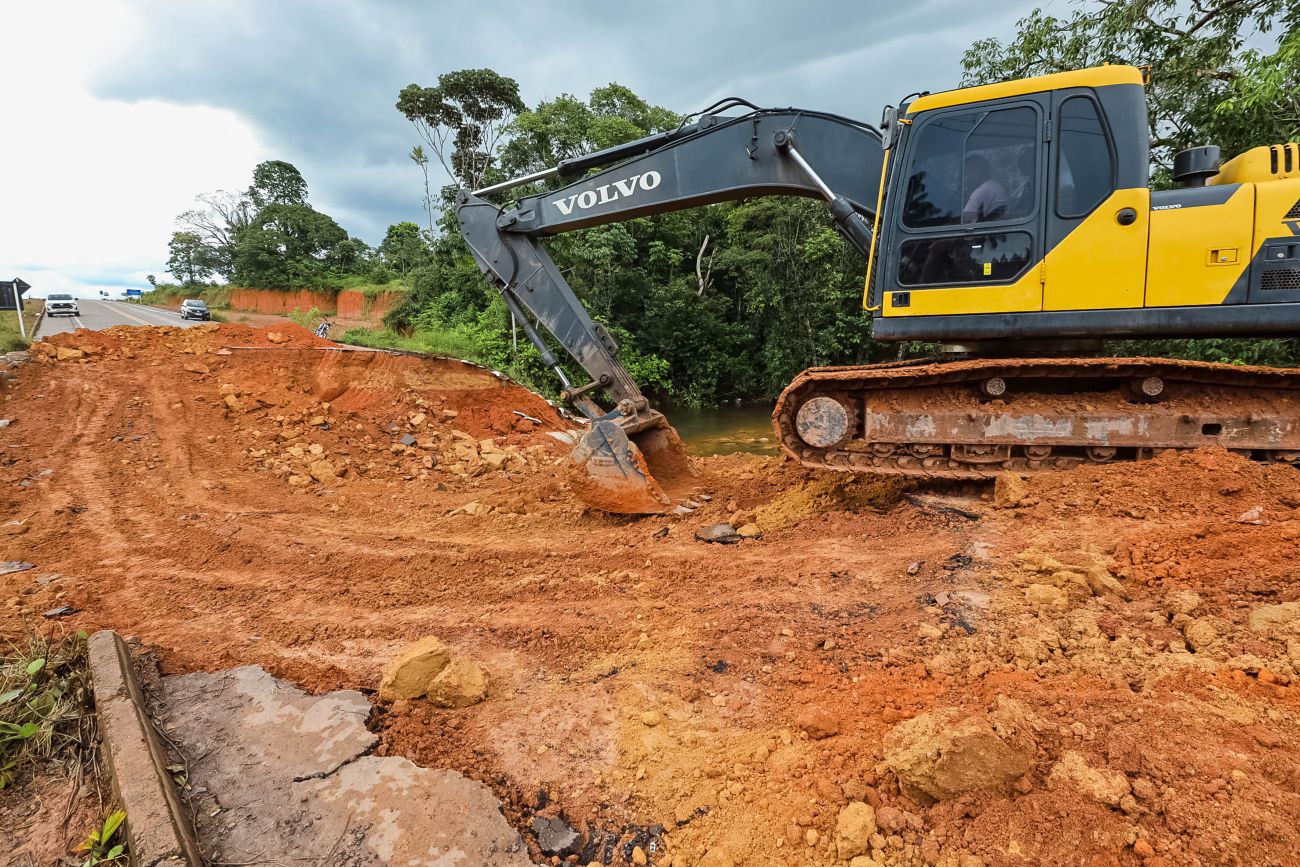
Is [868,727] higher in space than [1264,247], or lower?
lower

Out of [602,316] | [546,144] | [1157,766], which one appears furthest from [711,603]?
[546,144]

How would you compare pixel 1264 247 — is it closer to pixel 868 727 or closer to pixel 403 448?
pixel 868 727

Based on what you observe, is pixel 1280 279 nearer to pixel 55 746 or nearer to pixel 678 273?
pixel 55 746

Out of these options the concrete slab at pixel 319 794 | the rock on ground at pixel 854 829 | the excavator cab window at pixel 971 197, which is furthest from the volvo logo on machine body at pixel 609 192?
the rock on ground at pixel 854 829

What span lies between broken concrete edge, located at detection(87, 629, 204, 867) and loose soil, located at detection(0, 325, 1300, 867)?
43 centimetres

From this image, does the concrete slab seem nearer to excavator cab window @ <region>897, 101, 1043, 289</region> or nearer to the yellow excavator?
the yellow excavator

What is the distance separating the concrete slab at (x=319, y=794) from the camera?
6.37ft

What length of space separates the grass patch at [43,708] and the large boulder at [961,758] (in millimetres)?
3046

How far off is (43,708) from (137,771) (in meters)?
0.82

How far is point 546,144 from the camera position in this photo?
1742cm

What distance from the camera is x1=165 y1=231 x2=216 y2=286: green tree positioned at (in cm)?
5344

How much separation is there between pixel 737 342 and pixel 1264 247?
1510cm

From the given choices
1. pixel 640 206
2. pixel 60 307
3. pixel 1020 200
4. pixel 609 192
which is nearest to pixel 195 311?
pixel 60 307

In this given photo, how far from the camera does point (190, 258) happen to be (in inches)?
2153
